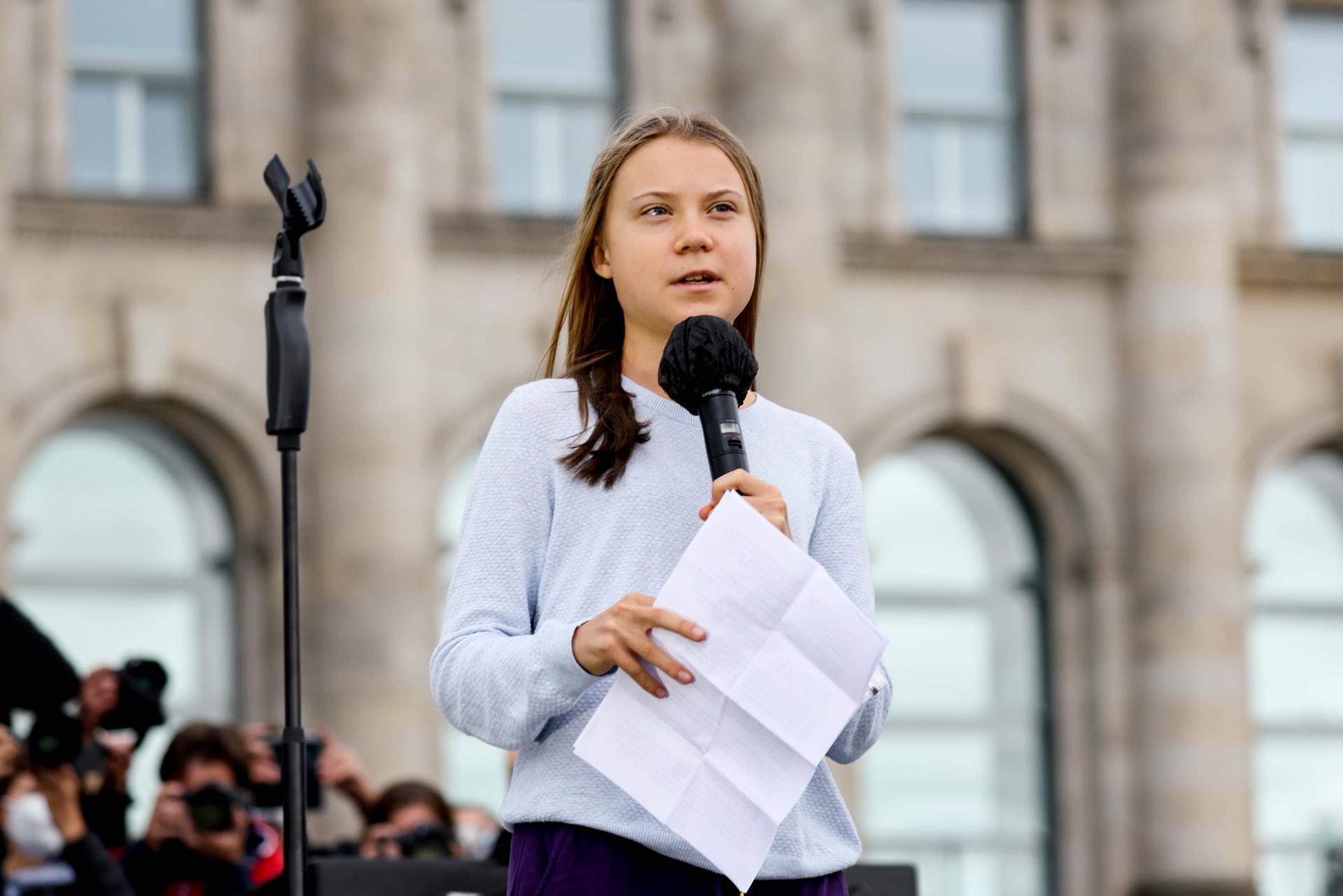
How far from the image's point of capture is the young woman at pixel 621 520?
254cm

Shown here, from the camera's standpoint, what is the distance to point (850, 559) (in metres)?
2.79

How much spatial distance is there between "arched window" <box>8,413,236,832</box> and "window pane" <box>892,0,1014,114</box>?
6.42m

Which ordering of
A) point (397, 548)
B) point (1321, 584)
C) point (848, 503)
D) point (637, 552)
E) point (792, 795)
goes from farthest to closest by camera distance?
point (1321, 584) → point (397, 548) → point (848, 503) → point (637, 552) → point (792, 795)

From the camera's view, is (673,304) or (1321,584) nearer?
(673,304)

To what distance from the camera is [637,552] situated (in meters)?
2.65

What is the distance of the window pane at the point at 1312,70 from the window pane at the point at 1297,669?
164 inches

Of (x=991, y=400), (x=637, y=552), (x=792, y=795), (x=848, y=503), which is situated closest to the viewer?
(x=792, y=795)

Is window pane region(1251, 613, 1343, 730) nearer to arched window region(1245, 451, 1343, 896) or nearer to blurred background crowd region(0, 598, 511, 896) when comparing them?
arched window region(1245, 451, 1343, 896)

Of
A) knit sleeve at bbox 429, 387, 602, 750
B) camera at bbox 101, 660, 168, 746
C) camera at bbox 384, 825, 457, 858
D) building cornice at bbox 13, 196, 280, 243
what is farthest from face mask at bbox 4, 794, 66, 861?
building cornice at bbox 13, 196, 280, 243

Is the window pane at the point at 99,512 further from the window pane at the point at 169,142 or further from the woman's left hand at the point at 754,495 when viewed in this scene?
the woman's left hand at the point at 754,495

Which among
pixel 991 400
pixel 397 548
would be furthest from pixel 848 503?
pixel 991 400

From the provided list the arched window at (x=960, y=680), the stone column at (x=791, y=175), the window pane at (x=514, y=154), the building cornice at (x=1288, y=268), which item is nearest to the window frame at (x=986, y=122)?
the stone column at (x=791, y=175)

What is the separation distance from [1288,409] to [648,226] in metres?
16.1

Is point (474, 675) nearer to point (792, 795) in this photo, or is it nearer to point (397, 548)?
point (792, 795)
